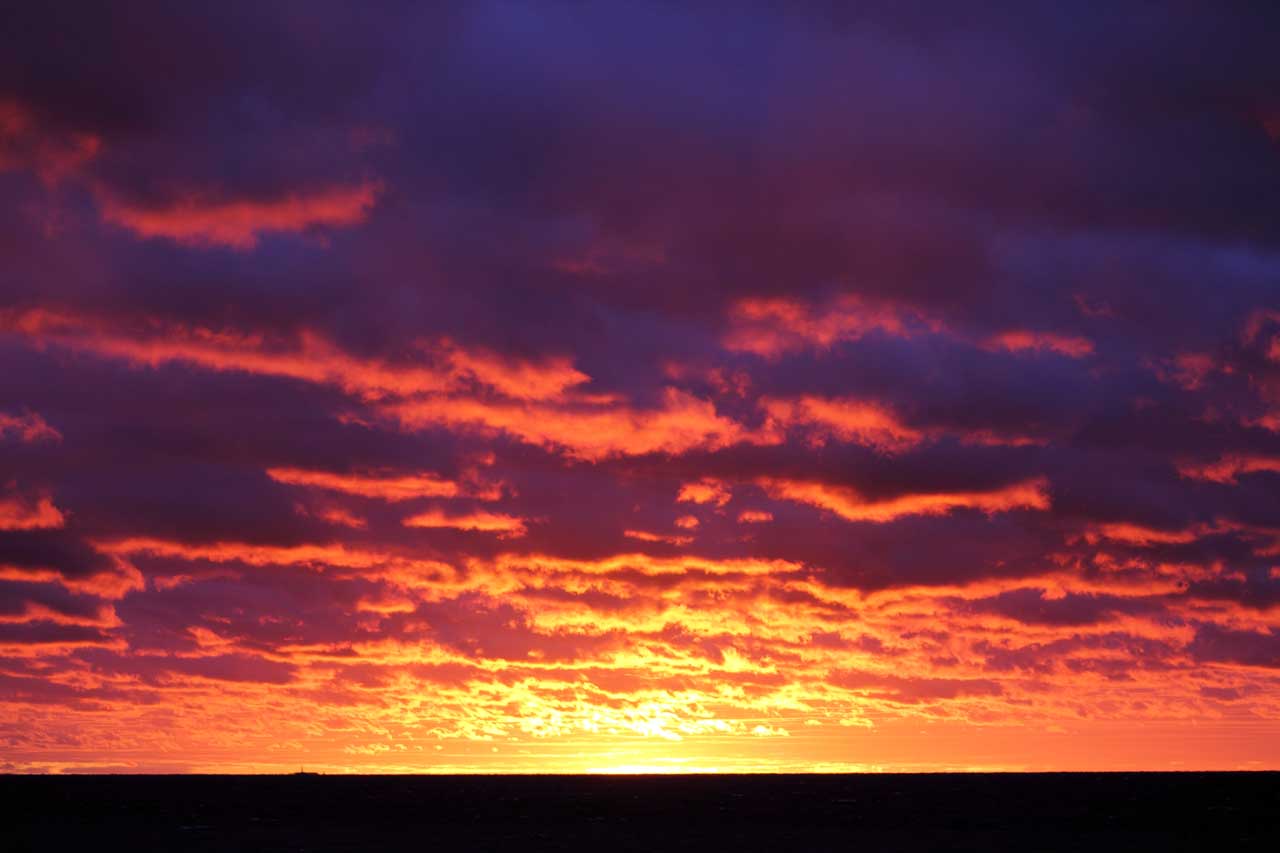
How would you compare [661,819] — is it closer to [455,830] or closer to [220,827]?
[455,830]

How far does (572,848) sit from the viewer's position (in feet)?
415

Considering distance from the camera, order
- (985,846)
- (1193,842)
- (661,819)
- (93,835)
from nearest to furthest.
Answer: (985,846) < (1193,842) < (93,835) < (661,819)

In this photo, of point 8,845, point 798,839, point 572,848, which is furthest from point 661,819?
point 8,845

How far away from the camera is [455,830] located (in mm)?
162750

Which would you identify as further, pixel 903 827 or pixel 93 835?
pixel 903 827

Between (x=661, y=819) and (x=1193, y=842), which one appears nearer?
(x=1193, y=842)

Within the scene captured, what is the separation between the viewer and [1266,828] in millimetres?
165500

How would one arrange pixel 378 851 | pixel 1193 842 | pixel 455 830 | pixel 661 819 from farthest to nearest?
1. pixel 661 819
2. pixel 455 830
3. pixel 1193 842
4. pixel 378 851

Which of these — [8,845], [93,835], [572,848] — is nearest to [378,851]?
[572,848]

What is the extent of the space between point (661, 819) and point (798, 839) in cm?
5299

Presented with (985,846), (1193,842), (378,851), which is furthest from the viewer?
(1193,842)

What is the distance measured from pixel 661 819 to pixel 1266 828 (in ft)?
244

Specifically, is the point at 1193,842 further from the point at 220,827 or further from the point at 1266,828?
the point at 220,827

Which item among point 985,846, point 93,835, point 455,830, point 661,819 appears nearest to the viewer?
point 985,846
